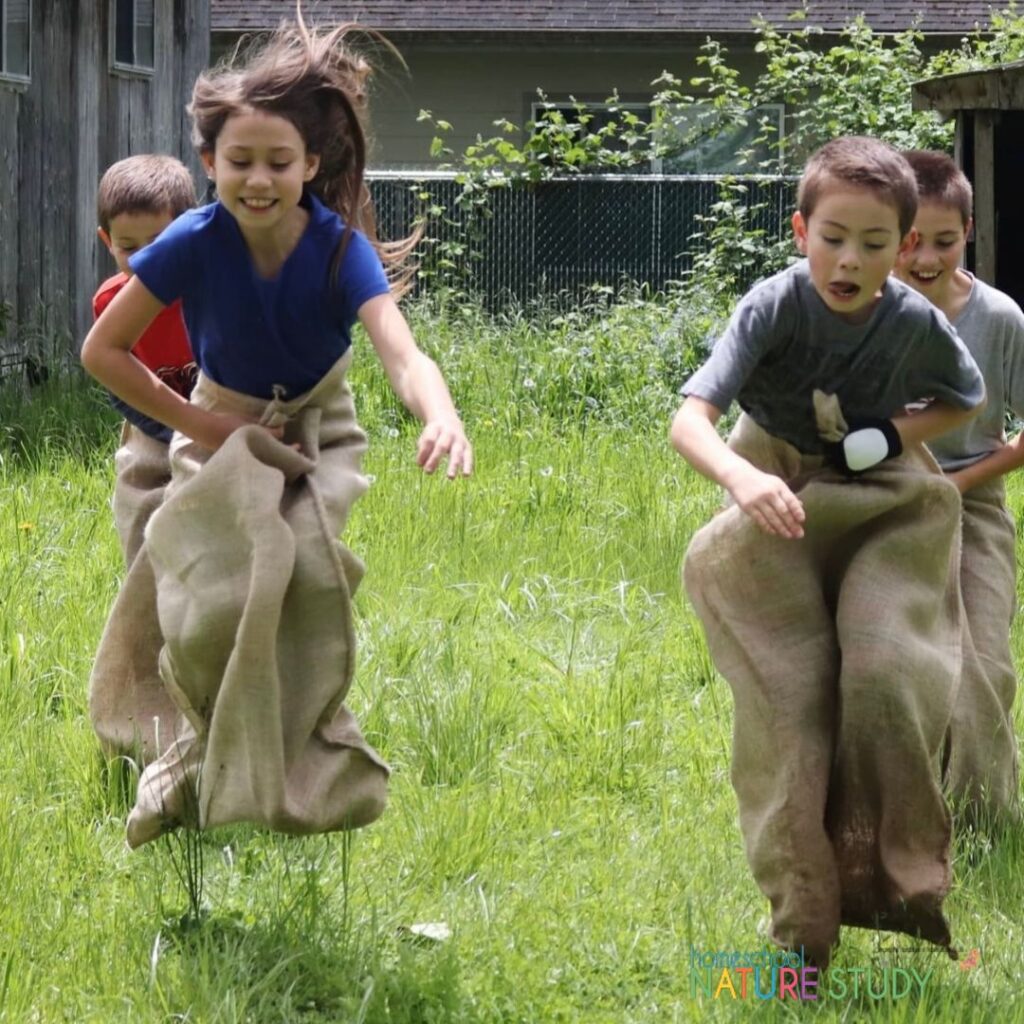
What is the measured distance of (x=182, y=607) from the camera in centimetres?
406

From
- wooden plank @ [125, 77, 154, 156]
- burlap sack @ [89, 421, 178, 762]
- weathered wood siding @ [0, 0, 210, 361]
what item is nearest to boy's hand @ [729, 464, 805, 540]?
burlap sack @ [89, 421, 178, 762]

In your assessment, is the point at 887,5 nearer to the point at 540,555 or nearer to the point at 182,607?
the point at 540,555

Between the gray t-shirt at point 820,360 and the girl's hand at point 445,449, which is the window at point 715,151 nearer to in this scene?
the gray t-shirt at point 820,360

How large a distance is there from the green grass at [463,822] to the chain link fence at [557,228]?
6930 millimetres

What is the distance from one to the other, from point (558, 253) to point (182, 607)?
38.3ft

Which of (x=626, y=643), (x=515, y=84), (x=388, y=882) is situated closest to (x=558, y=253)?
(x=515, y=84)

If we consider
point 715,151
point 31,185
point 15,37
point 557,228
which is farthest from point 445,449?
point 715,151

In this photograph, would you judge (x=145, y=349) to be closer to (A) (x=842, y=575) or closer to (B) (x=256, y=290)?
(B) (x=256, y=290)

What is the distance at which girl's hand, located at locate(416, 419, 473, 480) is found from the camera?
→ 3.37 metres

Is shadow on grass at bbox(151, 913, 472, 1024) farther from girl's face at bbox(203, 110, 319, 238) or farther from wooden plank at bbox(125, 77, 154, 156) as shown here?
wooden plank at bbox(125, 77, 154, 156)

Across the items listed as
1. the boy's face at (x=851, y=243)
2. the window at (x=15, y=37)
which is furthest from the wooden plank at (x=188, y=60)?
the boy's face at (x=851, y=243)

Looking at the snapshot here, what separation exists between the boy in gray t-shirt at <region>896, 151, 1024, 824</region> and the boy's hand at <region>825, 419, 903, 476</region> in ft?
3.09

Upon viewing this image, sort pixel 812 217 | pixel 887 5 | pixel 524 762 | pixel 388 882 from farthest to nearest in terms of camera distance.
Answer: pixel 887 5
pixel 524 762
pixel 388 882
pixel 812 217

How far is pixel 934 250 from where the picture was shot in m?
4.85
